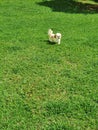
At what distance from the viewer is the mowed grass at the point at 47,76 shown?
4672 mm

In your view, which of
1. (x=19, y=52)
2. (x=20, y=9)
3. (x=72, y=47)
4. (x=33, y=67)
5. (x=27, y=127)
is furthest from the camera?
(x=20, y=9)

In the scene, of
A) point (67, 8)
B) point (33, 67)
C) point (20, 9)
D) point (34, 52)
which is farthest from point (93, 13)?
point (33, 67)

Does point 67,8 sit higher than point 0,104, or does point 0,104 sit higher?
point 67,8

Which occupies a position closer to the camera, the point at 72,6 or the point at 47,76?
the point at 47,76

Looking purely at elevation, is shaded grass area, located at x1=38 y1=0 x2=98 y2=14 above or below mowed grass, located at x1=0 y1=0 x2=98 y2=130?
above

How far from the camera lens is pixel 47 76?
6.02 m

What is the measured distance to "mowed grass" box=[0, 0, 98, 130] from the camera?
4672 mm

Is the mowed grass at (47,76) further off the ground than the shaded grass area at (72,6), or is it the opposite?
the shaded grass area at (72,6)

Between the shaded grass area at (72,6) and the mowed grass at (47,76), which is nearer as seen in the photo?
the mowed grass at (47,76)

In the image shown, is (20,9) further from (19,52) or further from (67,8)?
(19,52)

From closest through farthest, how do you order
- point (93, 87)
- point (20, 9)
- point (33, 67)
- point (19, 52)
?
point (93, 87) → point (33, 67) → point (19, 52) → point (20, 9)

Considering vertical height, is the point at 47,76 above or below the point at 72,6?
below

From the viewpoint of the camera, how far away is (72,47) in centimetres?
768

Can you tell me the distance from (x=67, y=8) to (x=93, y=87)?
7606mm
